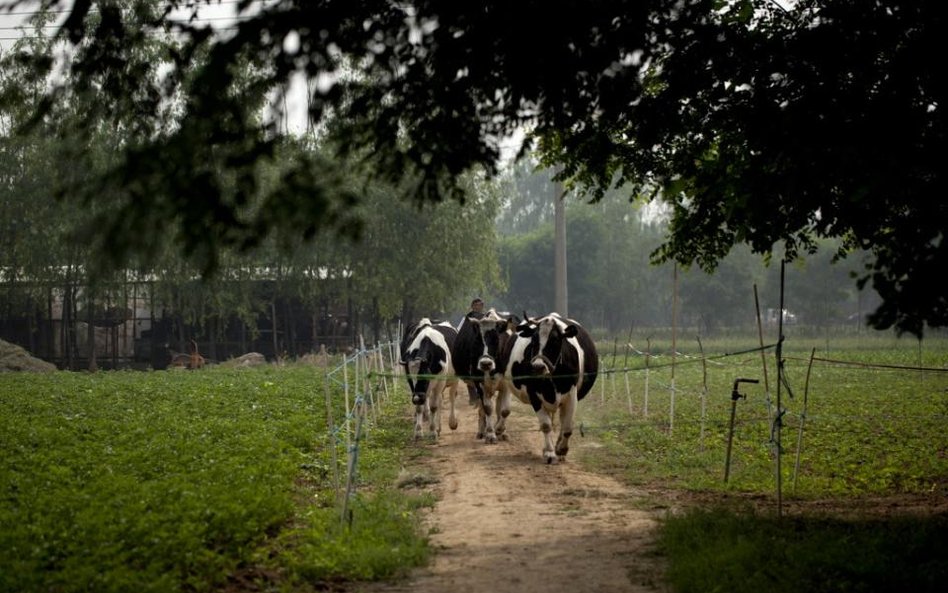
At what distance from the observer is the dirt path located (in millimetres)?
8883

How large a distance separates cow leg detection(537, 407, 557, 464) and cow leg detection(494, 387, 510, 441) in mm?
1783

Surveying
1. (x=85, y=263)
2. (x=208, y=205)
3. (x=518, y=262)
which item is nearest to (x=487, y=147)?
(x=208, y=205)

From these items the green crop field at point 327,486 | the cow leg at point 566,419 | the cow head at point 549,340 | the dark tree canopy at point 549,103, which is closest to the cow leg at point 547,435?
the cow leg at point 566,419

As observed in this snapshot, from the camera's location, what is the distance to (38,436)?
16875 millimetres

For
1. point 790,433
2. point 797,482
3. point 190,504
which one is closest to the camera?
point 190,504

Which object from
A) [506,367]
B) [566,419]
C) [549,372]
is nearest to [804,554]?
[549,372]

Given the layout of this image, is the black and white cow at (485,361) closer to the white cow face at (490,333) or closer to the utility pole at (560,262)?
the white cow face at (490,333)

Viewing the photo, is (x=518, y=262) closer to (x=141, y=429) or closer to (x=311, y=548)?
(x=141, y=429)

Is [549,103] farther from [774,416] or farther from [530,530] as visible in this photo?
[774,416]

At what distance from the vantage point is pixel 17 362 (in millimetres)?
42906

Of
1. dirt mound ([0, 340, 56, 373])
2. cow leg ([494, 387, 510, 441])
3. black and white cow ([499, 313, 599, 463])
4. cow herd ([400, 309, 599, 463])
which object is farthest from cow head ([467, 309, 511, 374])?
dirt mound ([0, 340, 56, 373])

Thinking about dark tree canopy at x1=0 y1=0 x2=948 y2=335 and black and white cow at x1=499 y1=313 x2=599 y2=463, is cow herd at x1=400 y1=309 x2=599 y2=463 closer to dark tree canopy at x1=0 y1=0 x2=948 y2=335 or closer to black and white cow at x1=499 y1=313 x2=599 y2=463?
black and white cow at x1=499 y1=313 x2=599 y2=463

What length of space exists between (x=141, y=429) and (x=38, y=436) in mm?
1659

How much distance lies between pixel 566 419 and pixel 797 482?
3.86m
